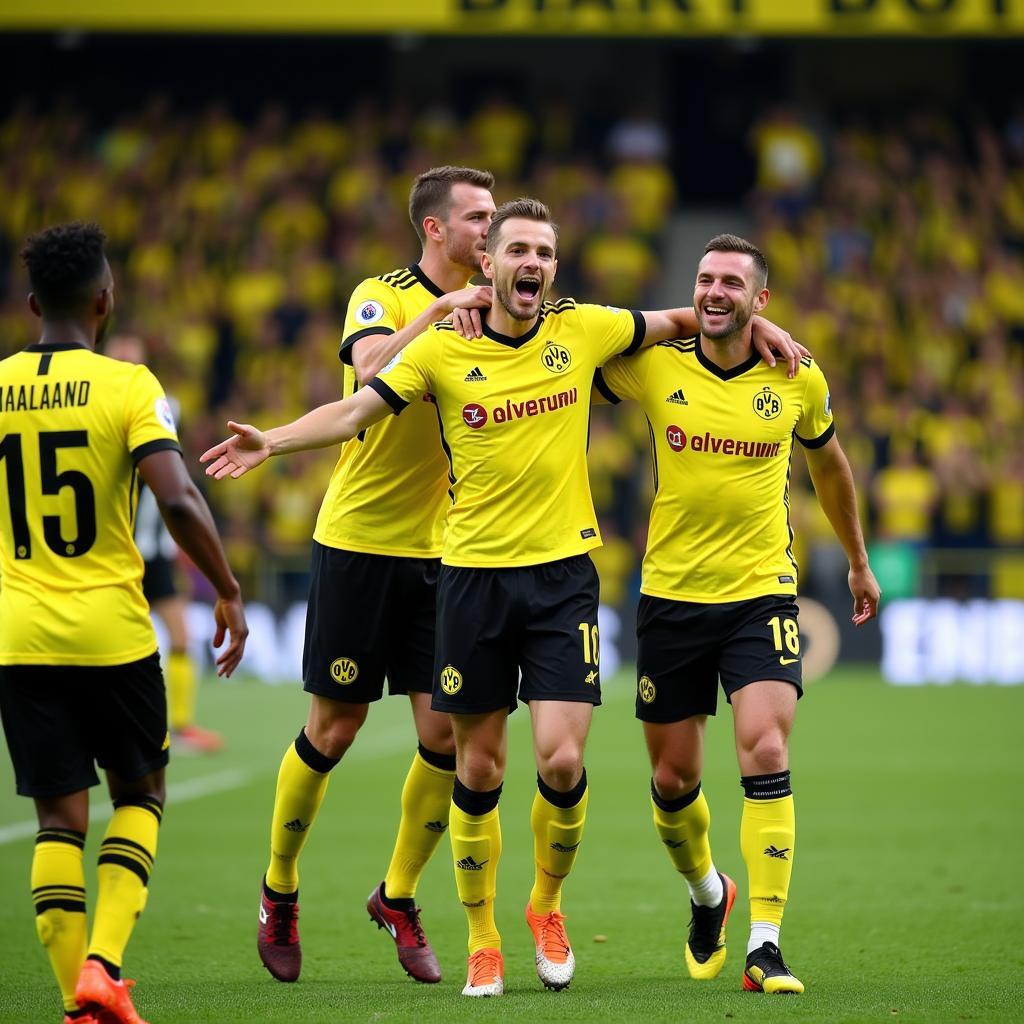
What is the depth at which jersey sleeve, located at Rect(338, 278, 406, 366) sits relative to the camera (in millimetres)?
6352

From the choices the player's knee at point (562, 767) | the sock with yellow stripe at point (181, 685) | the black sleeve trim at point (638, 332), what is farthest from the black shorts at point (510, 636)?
the sock with yellow stripe at point (181, 685)

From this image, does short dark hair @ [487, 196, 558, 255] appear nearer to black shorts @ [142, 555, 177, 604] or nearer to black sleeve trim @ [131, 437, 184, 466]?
black sleeve trim @ [131, 437, 184, 466]

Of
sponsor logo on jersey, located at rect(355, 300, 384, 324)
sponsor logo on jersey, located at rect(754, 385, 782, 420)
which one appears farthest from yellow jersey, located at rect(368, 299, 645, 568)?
sponsor logo on jersey, located at rect(754, 385, 782, 420)

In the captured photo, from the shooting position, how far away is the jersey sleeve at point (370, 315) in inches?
250

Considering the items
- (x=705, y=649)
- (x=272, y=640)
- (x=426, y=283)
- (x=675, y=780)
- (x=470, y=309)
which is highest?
(x=426, y=283)

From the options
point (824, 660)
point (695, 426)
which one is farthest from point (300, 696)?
point (695, 426)

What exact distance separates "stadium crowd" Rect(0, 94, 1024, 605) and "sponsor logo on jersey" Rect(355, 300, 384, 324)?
13.8 m

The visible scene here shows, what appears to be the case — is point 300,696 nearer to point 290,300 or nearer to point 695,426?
point 290,300

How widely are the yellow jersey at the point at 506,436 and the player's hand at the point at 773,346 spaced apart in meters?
0.69

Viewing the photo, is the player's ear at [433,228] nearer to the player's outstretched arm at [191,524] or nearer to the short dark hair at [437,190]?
the short dark hair at [437,190]

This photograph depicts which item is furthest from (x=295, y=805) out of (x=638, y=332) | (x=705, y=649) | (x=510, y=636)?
(x=638, y=332)

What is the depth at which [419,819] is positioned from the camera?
21.6ft

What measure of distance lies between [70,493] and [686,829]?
2.60m

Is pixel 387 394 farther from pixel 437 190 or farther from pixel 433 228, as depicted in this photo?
pixel 437 190
